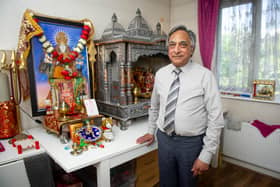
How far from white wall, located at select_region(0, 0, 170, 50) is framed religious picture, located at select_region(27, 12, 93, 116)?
0.24m

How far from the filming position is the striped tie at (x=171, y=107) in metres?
1.17

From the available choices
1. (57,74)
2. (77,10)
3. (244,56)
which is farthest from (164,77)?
(244,56)

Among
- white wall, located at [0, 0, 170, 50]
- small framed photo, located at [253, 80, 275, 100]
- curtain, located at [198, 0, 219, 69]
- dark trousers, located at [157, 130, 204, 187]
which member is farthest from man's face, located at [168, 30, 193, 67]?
small framed photo, located at [253, 80, 275, 100]

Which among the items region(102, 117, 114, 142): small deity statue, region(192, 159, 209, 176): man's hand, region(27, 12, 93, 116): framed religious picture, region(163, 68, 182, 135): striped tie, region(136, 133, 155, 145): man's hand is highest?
region(27, 12, 93, 116): framed religious picture

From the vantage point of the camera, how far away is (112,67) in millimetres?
1777

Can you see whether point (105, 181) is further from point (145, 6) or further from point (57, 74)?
point (145, 6)

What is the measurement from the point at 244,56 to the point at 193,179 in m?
1.67

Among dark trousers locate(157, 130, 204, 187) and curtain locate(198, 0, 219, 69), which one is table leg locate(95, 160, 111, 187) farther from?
curtain locate(198, 0, 219, 69)

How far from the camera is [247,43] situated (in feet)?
7.15

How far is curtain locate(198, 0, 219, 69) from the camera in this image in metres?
2.24

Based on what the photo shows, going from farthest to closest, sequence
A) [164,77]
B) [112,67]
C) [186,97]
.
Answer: [112,67]
[164,77]
[186,97]

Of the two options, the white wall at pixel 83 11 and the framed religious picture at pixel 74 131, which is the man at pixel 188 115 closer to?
the framed religious picture at pixel 74 131

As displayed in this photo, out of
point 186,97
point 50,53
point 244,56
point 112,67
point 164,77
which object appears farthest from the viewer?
point 244,56

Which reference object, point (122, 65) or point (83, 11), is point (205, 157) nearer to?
point (122, 65)
